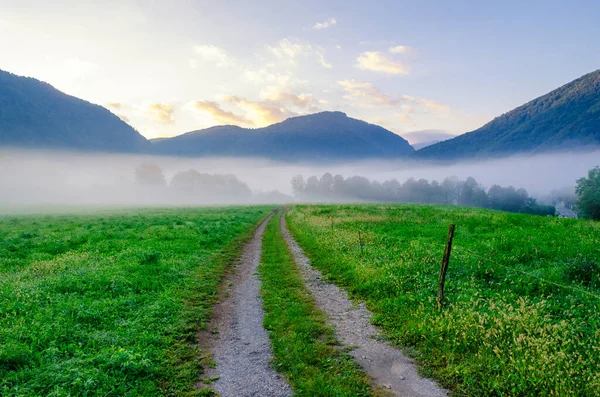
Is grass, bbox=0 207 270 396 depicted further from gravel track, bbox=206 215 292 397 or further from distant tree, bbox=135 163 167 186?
distant tree, bbox=135 163 167 186

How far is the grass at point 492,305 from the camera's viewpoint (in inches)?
255

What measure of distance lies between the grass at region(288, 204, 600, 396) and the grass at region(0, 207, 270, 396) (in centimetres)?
591

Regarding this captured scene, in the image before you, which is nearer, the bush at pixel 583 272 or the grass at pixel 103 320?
the grass at pixel 103 320

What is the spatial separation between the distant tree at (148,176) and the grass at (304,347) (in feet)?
591

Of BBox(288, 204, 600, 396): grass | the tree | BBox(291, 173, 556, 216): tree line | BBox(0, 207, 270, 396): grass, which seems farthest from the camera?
BBox(291, 173, 556, 216): tree line

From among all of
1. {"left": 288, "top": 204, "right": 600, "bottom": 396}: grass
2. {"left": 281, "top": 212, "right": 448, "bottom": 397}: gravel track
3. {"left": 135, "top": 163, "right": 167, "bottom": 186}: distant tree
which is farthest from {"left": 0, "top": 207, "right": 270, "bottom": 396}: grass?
{"left": 135, "top": 163, "right": 167, "bottom": 186}: distant tree

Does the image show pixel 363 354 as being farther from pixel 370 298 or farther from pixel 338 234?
pixel 338 234

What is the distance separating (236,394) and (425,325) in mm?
5485

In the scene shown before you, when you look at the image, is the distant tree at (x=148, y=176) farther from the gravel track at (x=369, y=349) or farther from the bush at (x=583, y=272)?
the bush at (x=583, y=272)

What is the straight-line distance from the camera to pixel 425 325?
893 centimetres

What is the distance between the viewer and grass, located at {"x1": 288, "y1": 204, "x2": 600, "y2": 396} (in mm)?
6488

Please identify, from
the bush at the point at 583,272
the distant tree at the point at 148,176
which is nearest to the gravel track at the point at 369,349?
the bush at the point at 583,272

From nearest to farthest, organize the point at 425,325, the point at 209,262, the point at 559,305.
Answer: the point at 425,325
the point at 559,305
the point at 209,262

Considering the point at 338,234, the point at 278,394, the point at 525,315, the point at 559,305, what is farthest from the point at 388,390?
the point at 338,234
